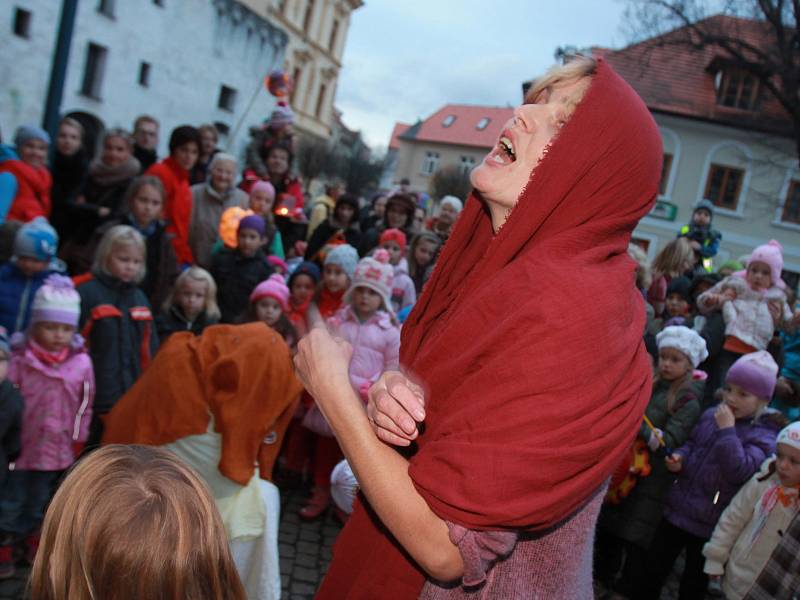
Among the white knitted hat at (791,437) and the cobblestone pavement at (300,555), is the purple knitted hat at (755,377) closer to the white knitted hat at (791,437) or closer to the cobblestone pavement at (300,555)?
the white knitted hat at (791,437)

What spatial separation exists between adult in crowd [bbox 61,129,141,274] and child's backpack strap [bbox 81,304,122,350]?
1.71 metres

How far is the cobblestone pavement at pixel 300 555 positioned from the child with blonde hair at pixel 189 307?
1.52 meters

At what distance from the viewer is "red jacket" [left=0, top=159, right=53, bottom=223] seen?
554 cm

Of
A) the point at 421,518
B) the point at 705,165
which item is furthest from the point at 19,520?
the point at 705,165

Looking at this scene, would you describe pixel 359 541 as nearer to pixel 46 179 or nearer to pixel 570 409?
pixel 570 409

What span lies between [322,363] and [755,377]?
12.6ft

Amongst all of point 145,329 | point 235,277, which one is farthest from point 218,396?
point 235,277

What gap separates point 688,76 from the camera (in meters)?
25.8

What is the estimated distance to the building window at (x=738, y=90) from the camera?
2456 centimetres

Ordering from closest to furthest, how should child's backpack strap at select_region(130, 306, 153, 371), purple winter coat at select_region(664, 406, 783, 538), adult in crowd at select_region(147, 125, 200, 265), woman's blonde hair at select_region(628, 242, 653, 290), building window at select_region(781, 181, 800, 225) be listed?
1. purple winter coat at select_region(664, 406, 783, 538)
2. child's backpack strap at select_region(130, 306, 153, 371)
3. woman's blonde hair at select_region(628, 242, 653, 290)
4. adult in crowd at select_region(147, 125, 200, 265)
5. building window at select_region(781, 181, 800, 225)

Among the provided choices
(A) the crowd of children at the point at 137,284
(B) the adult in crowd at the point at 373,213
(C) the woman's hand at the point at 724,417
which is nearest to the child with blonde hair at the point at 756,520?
(C) the woman's hand at the point at 724,417

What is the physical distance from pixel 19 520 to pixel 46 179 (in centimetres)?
316

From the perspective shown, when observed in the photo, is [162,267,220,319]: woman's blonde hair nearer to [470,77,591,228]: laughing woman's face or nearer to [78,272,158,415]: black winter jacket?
[78,272,158,415]: black winter jacket

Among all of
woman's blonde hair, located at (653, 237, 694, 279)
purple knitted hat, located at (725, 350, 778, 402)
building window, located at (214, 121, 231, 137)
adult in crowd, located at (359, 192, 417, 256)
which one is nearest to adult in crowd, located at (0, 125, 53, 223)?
adult in crowd, located at (359, 192, 417, 256)
